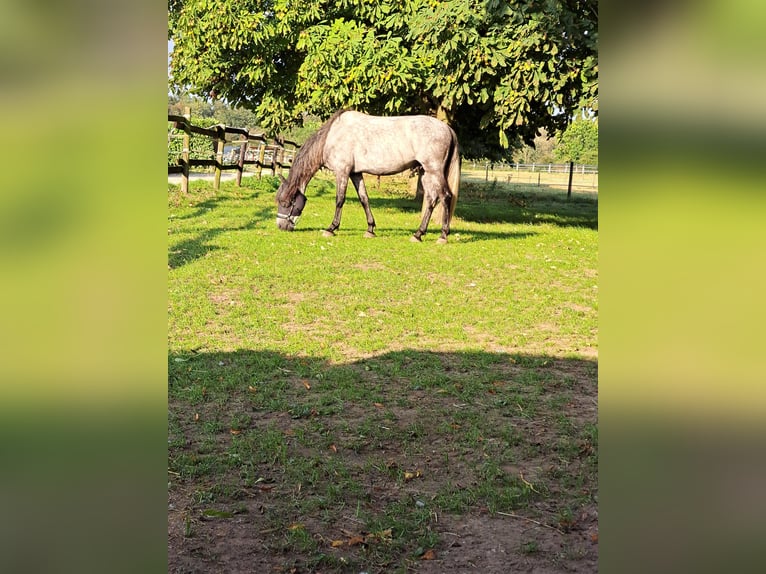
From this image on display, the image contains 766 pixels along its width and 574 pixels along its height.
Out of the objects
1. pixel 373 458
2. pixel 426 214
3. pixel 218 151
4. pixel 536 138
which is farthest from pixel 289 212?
pixel 536 138

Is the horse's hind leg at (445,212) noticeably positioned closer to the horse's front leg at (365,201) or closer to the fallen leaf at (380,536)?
the horse's front leg at (365,201)

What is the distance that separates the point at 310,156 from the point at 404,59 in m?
3.53

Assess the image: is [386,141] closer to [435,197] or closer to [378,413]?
[435,197]
